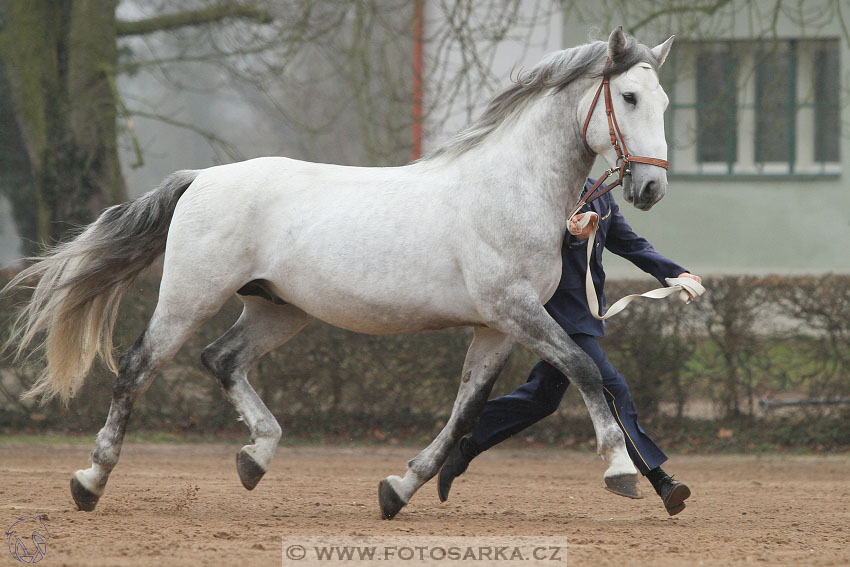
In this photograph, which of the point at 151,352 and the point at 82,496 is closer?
the point at 82,496

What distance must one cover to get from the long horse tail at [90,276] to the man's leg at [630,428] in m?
2.18

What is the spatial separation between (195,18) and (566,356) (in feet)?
25.1

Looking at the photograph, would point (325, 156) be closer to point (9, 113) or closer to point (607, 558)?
point (9, 113)

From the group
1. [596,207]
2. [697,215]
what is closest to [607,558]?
[596,207]

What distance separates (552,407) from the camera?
4.87 metres

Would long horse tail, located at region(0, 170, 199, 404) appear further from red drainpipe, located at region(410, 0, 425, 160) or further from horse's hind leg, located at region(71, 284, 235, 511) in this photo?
red drainpipe, located at region(410, 0, 425, 160)

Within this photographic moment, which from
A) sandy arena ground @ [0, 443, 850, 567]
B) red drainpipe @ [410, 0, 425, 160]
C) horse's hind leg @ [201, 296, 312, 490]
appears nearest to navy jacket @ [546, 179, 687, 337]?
sandy arena ground @ [0, 443, 850, 567]

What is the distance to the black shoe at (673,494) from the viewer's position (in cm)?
441

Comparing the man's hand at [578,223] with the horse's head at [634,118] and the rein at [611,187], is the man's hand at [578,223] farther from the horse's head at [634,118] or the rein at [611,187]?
the horse's head at [634,118]

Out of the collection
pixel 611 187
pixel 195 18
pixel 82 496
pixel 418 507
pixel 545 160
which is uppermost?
pixel 195 18

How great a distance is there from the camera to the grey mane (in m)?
4.20

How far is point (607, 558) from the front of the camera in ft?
12.1

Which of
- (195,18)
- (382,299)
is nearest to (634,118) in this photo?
(382,299)

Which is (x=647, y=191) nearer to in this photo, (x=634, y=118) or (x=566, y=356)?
(x=634, y=118)
